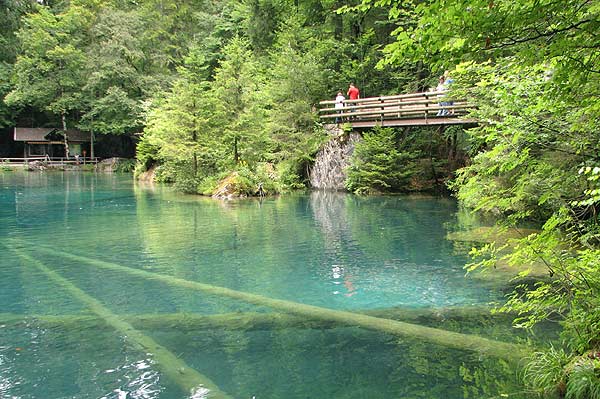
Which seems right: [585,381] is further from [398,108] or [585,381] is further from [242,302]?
[398,108]

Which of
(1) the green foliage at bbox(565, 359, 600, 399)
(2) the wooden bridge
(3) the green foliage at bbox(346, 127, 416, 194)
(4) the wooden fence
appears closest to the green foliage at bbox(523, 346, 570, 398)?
(1) the green foliage at bbox(565, 359, 600, 399)

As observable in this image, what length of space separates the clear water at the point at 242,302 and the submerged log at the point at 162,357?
2.5 inches

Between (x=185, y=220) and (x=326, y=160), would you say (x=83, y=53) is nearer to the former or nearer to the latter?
(x=326, y=160)

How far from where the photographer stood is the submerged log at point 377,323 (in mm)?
5559

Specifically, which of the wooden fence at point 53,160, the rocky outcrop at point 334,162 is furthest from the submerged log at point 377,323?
the wooden fence at point 53,160

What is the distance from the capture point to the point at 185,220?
15.8 meters

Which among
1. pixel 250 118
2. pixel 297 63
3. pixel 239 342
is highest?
pixel 297 63

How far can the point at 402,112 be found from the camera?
71.5 feet

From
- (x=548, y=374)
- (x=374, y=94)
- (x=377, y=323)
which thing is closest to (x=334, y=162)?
(x=374, y=94)

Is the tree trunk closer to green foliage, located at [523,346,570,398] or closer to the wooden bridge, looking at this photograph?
the wooden bridge

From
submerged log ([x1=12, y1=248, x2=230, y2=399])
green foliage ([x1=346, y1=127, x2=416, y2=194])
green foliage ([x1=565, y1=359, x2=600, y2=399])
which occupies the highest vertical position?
green foliage ([x1=346, y1=127, x2=416, y2=194])

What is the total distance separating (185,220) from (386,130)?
36.4ft

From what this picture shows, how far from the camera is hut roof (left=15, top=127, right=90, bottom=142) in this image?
47094 mm

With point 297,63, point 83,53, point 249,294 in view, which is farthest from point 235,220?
point 83,53
